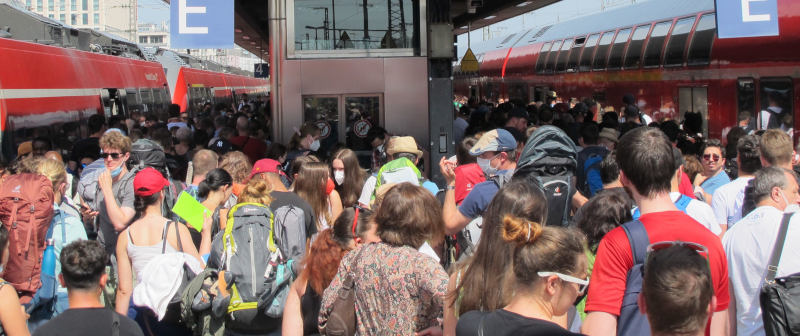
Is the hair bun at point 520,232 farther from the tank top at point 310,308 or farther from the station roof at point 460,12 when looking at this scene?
the station roof at point 460,12

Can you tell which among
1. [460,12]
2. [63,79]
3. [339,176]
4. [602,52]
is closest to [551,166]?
[339,176]

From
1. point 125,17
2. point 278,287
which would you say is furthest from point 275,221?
point 125,17

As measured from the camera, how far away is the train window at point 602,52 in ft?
63.4

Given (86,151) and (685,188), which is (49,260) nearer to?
(86,151)

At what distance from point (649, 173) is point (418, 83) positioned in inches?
341

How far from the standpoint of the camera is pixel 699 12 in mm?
15234

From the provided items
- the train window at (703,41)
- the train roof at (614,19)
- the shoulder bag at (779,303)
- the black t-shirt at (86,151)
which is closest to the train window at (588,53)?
the train roof at (614,19)

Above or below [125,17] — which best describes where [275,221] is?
below

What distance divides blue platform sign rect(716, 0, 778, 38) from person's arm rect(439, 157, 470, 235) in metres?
4.29

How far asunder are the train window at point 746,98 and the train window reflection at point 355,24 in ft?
18.8

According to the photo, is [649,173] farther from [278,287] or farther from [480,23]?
[480,23]

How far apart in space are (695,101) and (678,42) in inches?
56.6

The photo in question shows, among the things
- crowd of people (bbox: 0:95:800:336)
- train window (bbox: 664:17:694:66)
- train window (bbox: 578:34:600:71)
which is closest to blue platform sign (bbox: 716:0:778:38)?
crowd of people (bbox: 0:95:800:336)

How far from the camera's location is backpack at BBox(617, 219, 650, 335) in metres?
3.11
